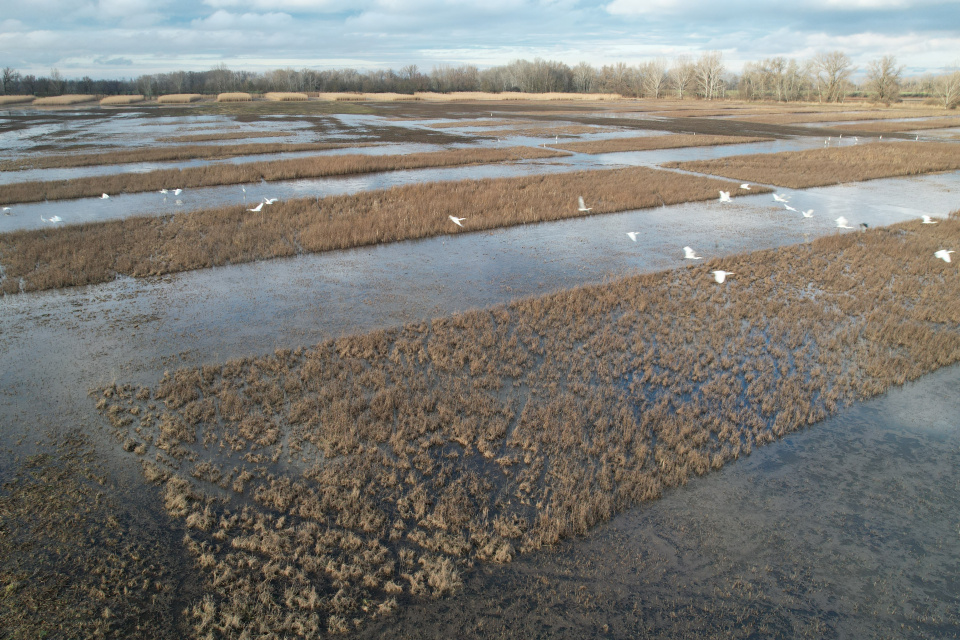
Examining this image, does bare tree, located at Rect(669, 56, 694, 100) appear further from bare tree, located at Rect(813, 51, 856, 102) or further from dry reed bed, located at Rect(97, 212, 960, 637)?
dry reed bed, located at Rect(97, 212, 960, 637)

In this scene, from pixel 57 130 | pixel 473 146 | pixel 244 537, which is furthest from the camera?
pixel 57 130

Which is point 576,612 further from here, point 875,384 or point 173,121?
point 173,121

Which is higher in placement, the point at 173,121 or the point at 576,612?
the point at 173,121

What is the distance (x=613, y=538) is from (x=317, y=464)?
3723mm

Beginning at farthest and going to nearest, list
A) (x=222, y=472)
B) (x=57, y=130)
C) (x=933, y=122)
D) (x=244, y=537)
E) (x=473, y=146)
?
(x=933, y=122)
(x=57, y=130)
(x=473, y=146)
(x=222, y=472)
(x=244, y=537)

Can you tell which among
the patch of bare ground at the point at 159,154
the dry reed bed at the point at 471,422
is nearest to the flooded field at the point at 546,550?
the dry reed bed at the point at 471,422

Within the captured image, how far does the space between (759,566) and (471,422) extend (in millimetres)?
3822

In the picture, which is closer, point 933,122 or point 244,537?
point 244,537

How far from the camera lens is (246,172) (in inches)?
1093

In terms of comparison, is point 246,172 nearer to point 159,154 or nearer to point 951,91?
point 159,154

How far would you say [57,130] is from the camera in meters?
50.6

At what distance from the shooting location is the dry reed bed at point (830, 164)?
87.9 ft

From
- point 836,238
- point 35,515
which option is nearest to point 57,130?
point 35,515

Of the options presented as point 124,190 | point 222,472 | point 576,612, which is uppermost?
point 124,190
